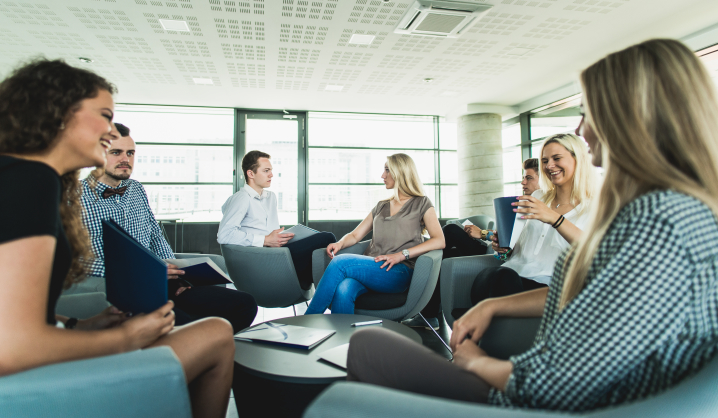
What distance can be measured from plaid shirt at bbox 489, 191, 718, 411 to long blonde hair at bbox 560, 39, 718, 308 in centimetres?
6

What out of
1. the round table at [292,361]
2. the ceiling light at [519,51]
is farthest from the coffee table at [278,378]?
the ceiling light at [519,51]

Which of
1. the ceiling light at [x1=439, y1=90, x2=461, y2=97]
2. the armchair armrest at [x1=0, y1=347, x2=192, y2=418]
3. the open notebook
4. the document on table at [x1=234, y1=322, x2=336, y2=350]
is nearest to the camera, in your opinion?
the armchair armrest at [x1=0, y1=347, x2=192, y2=418]

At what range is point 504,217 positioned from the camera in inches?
79.8

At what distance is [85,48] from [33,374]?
5.31 m

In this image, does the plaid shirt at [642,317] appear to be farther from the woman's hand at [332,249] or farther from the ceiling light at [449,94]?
the ceiling light at [449,94]

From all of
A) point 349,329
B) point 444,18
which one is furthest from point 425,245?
point 444,18

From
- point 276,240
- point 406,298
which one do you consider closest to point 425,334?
point 406,298

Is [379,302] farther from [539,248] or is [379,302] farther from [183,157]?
[183,157]

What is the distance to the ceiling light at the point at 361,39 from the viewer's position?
450cm

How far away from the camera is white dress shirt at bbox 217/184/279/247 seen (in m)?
3.09

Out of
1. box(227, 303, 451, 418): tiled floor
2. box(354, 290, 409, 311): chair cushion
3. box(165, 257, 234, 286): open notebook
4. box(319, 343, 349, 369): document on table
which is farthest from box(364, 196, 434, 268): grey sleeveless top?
box(319, 343, 349, 369): document on table

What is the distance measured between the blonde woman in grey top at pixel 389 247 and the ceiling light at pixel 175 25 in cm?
283

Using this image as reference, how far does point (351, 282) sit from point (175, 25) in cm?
353

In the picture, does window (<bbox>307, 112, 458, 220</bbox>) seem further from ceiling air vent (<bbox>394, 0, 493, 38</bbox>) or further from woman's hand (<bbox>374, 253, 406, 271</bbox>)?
woman's hand (<bbox>374, 253, 406, 271</bbox>)
